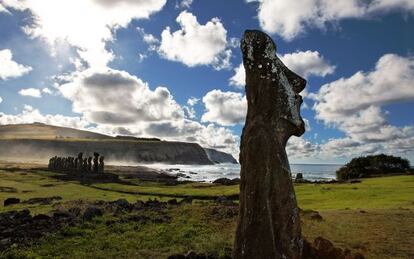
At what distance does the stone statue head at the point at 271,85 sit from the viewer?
37.9ft

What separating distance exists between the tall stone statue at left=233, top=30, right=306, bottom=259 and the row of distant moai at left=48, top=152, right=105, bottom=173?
74.2 m

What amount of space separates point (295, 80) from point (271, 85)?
858 mm

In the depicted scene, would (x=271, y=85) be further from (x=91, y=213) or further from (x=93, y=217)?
(x=91, y=213)

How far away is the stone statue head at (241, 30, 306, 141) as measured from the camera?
11.5m

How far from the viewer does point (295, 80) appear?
1216 cm

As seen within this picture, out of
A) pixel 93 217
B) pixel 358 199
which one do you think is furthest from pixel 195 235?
pixel 358 199

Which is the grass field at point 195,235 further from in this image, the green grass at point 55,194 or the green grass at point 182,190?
the green grass at point 182,190

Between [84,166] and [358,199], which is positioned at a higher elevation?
[84,166]

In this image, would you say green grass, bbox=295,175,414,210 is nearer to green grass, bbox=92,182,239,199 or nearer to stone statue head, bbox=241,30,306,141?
green grass, bbox=92,182,239,199

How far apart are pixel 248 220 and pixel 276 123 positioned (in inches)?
98.7

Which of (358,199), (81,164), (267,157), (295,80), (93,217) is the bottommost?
(93,217)

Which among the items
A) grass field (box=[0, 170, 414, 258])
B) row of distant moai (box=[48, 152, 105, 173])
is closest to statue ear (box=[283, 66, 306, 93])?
grass field (box=[0, 170, 414, 258])

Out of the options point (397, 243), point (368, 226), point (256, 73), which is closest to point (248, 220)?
point (256, 73)

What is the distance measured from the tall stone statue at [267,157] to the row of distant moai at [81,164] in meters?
74.2
